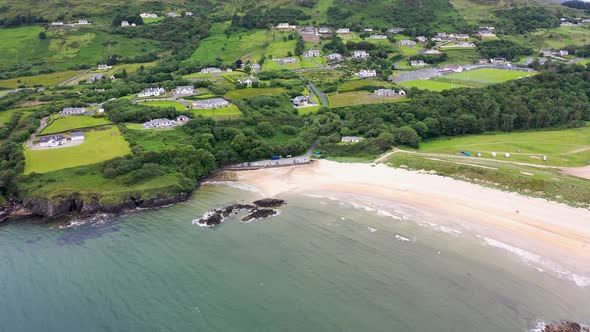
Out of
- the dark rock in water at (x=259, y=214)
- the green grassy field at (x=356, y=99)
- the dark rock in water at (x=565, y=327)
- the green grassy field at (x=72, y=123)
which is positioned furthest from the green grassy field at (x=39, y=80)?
the dark rock in water at (x=565, y=327)

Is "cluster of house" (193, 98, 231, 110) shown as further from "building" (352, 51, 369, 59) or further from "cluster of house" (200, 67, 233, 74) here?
"building" (352, 51, 369, 59)

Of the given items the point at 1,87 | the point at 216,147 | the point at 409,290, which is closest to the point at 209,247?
the point at 409,290

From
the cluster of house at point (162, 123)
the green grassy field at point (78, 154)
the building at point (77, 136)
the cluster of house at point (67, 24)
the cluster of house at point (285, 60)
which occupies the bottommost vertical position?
the green grassy field at point (78, 154)

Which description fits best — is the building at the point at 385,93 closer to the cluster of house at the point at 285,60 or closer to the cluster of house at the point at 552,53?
the cluster of house at the point at 285,60

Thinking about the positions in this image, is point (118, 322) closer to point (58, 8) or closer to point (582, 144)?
point (582, 144)

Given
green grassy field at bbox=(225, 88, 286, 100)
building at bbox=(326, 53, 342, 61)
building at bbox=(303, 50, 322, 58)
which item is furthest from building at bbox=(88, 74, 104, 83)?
building at bbox=(326, 53, 342, 61)

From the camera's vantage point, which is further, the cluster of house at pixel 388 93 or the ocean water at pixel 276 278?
the cluster of house at pixel 388 93

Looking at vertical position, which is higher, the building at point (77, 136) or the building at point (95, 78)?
the building at point (95, 78)

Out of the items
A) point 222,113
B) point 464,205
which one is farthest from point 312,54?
point 464,205

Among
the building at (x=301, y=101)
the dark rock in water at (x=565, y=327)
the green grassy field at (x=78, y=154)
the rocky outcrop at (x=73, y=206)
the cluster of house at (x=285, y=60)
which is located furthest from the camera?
the cluster of house at (x=285, y=60)
